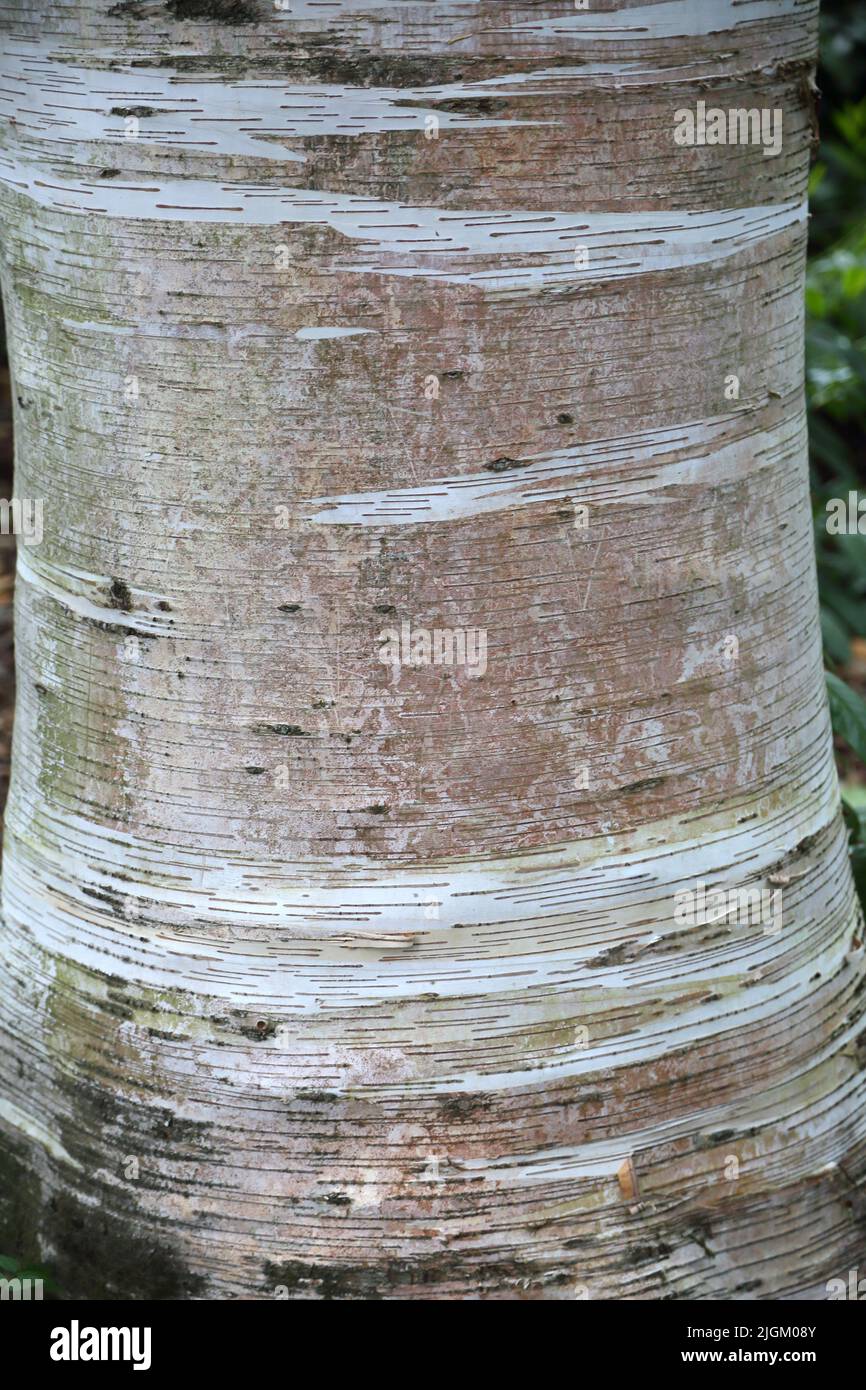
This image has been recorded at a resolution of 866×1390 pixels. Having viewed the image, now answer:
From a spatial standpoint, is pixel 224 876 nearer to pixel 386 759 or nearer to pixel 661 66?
pixel 386 759

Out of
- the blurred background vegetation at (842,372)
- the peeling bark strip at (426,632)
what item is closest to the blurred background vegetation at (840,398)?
the blurred background vegetation at (842,372)

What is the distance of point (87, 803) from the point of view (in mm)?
1968

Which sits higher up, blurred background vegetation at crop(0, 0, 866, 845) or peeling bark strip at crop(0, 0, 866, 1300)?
blurred background vegetation at crop(0, 0, 866, 845)

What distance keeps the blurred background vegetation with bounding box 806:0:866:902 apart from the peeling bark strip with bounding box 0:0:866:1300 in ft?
2.63

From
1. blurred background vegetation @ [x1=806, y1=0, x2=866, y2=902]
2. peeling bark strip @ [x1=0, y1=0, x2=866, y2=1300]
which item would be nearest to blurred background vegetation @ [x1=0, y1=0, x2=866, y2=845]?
blurred background vegetation @ [x1=806, y1=0, x2=866, y2=902]

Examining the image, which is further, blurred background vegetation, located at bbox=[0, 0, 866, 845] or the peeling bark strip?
blurred background vegetation, located at bbox=[0, 0, 866, 845]

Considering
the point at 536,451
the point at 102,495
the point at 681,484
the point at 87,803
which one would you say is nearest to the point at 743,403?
the point at 681,484

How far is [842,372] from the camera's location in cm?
567

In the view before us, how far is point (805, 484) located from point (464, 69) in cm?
77

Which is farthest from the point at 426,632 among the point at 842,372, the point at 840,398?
the point at 840,398

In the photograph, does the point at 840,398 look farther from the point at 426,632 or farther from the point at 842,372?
the point at 426,632

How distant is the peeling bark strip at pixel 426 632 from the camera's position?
5.46ft

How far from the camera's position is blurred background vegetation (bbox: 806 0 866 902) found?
379 centimetres

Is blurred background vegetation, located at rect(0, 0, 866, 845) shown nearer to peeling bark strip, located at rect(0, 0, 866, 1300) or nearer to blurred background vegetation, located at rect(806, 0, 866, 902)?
blurred background vegetation, located at rect(806, 0, 866, 902)
